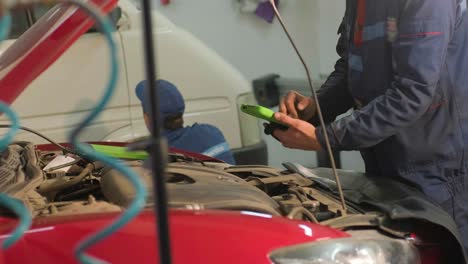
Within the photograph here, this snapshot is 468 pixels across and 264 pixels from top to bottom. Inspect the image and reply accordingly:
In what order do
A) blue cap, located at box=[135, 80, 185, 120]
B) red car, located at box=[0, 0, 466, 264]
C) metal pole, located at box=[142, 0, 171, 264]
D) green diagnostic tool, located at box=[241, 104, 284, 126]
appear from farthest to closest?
blue cap, located at box=[135, 80, 185, 120] < green diagnostic tool, located at box=[241, 104, 284, 126] < red car, located at box=[0, 0, 466, 264] < metal pole, located at box=[142, 0, 171, 264]

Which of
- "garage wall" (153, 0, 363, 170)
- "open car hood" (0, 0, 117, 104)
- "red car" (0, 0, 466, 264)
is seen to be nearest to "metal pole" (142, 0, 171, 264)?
"red car" (0, 0, 466, 264)

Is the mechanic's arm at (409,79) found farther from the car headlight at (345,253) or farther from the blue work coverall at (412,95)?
the car headlight at (345,253)

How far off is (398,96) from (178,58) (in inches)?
56.3

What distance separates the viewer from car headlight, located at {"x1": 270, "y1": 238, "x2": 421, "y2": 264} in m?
1.04

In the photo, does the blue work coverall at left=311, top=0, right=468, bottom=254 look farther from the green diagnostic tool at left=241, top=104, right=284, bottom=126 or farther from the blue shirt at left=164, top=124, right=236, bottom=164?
the blue shirt at left=164, top=124, right=236, bottom=164

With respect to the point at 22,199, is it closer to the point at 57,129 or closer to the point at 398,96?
the point at 398,96

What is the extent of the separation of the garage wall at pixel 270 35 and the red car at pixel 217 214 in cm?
251

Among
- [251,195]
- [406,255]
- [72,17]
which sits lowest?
[406,255]

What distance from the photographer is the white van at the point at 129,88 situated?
8.16 feet

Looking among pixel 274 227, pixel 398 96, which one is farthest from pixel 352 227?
pixel 398 96

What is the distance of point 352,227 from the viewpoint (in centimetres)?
122

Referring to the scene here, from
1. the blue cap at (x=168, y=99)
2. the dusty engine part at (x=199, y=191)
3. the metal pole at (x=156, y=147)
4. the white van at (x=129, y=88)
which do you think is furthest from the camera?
the white van at (x=129, y=88)

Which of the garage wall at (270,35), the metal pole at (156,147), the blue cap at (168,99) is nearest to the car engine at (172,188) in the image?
the metal pole at (156,147)

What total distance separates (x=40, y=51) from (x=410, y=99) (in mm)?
773
